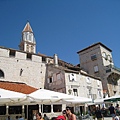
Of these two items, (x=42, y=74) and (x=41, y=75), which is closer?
(x=41, y=75)

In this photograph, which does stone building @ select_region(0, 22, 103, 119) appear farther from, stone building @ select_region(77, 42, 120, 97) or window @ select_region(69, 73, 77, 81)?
stone building @ select_region(77, 42, 120, 97)

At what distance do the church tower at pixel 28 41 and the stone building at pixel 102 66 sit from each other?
1940 centimetres

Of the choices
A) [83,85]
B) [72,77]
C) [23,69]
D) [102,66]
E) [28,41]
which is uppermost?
[28,41]

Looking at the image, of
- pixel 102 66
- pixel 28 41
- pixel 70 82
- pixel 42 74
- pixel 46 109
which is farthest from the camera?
pixel 28 41

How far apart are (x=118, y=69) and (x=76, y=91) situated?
552 inches

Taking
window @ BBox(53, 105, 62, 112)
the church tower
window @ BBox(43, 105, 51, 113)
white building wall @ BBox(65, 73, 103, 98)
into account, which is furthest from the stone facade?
the church tower

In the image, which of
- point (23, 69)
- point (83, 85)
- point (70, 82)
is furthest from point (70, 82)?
point (23, 69)

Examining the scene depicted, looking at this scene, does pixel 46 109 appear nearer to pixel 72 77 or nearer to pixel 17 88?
pixel 17 88

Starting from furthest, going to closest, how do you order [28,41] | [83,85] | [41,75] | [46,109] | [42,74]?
[28,41] < [42,74] < [41,75] < [83,85] < [46,109]

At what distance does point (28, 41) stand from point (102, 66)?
87.6 ft

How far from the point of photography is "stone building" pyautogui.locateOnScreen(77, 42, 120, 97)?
32531mm

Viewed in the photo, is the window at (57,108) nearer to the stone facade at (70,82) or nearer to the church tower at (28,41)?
the stone facade at (70,82)

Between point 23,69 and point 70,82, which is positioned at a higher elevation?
point 23,69

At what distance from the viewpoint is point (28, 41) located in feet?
166
